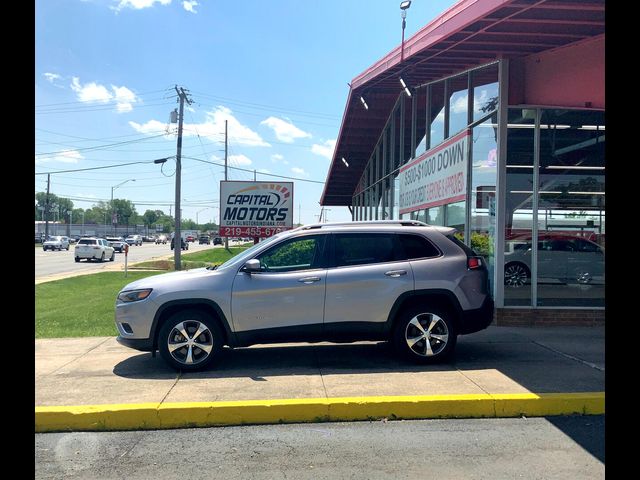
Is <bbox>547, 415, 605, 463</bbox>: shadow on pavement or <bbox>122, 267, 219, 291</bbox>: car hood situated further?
<bbox>122, 267, 219, 291</bbox>: car hood

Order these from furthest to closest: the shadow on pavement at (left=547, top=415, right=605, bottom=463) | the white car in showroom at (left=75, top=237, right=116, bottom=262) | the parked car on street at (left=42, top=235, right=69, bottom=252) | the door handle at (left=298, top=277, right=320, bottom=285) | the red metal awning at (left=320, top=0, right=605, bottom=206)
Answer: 1. the parked car on street at (left=42, top=235, right=69, bottom=252)
2. the white car in showroom at (left=75, top=237, right=116, bottom=262)
3. the red metal awning at (left=320, top=0, right=605, bottom=206)
4. the door handle at (left=298, top=277, right=320, bottom=285)
5. the shadow on pavement at (left=547, top=415, right=605, bottom=463)

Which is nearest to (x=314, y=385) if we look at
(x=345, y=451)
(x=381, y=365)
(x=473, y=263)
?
(x=381, y=365)

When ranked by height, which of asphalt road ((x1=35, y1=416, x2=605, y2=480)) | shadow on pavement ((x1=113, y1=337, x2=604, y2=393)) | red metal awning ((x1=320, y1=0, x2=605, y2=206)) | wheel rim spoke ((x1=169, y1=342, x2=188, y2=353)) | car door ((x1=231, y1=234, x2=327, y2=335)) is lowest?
asphalt road ((x1=35, y1=416, x2=605, y2=480))

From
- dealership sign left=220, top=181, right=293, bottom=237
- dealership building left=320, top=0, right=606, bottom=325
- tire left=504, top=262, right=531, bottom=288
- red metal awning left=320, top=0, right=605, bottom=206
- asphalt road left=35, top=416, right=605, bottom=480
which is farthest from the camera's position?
dealership sign left=220, top=181, right=293, bottom=237

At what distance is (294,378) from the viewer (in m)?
6.03

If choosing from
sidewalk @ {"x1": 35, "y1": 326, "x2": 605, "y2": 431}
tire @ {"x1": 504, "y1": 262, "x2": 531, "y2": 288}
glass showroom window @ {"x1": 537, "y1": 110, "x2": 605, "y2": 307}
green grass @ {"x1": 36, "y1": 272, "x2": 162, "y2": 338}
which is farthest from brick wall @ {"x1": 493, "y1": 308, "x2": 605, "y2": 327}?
green grass @ {"x1": 36, "y1": 272, "x2": 162, "y2": 338}

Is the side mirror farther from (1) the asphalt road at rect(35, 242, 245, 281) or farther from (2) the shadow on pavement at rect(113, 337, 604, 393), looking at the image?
(1) the asphalt road at rect(35, 242, 245, 281)

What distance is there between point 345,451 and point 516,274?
5873 mm

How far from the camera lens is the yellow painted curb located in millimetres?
4914

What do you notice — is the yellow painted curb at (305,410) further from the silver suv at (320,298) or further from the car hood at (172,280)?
the car hood at (172,280)

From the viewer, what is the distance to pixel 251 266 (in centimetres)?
629

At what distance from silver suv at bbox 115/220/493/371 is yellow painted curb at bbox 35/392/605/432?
1.26 meters
